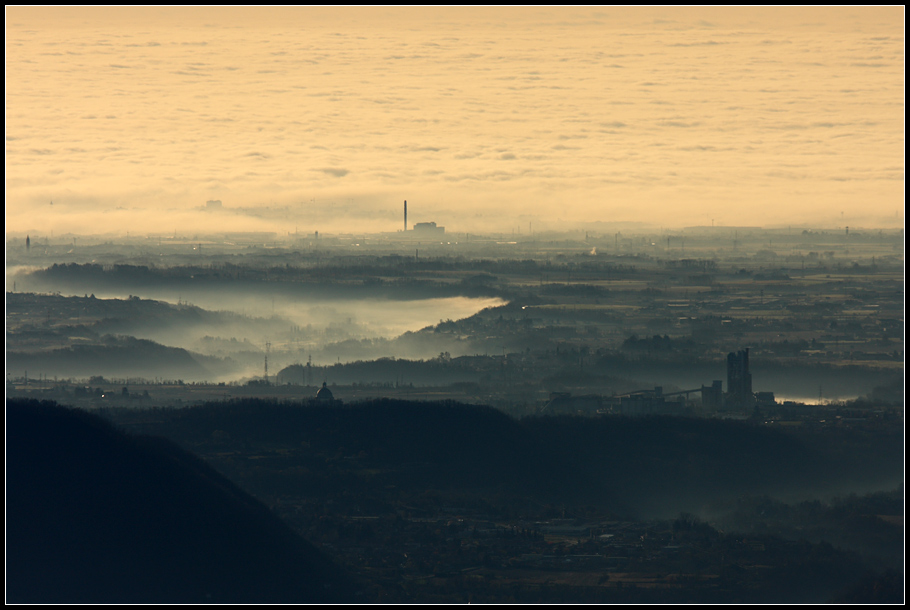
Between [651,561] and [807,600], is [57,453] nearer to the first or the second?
[651,561]

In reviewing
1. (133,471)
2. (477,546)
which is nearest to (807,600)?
(477,546)

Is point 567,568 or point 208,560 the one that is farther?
point 567,568

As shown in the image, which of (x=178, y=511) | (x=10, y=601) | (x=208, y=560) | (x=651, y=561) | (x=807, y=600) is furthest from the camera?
(x=651, y=561)

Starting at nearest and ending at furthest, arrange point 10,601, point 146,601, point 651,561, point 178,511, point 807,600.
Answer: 1. point 10,601
2. point 146,601
3. point 178,511
4. point 807,600
5. point 651,561

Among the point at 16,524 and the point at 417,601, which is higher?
the point at 16,524

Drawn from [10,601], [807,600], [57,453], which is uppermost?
[57,453]

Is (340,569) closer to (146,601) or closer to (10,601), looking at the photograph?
(146,601)

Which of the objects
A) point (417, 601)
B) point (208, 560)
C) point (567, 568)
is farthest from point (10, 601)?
point (567, 568)
